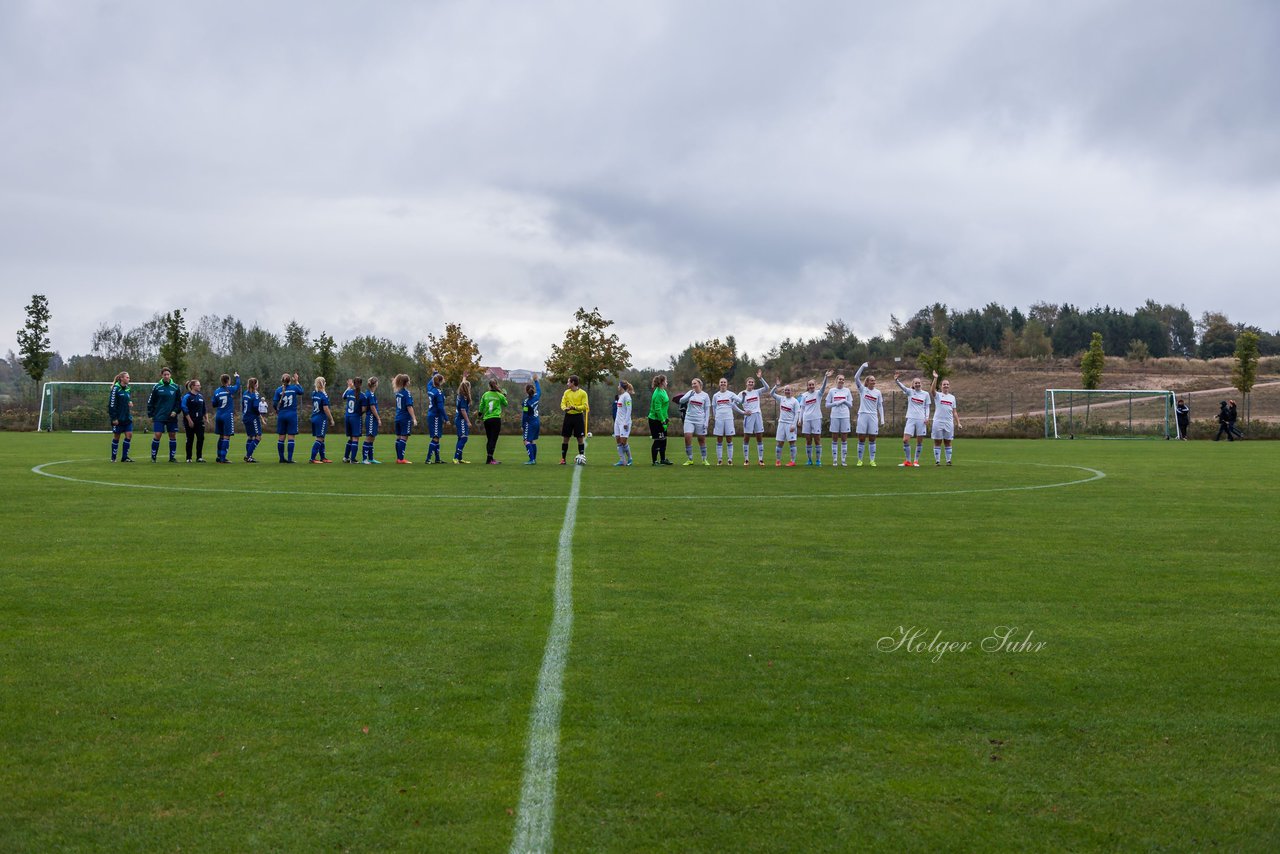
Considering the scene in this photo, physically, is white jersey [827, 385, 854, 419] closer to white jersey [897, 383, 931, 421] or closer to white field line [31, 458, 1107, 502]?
white jersey [897, 383, 931, 421]

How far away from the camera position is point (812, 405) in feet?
81.9

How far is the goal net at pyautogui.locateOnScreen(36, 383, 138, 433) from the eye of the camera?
48781 mm

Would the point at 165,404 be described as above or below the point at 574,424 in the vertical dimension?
above

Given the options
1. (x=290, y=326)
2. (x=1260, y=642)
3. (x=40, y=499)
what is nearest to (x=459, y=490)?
(x=40, y=499)

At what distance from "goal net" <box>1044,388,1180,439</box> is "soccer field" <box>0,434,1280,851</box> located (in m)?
41.9

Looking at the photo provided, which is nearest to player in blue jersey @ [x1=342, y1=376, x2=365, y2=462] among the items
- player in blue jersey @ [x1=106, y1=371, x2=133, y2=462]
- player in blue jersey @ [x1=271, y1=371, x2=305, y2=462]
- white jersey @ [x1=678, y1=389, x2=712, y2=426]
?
player in blue jersey @ [x1=271, y1=371, x2=305, y2=462]

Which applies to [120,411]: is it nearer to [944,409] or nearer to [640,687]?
[944,409]

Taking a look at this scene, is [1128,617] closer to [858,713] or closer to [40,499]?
[858,713]

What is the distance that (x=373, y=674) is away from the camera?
5699mm

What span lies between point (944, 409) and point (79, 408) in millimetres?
42962

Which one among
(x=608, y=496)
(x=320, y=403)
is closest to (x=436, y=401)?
(x=320, y=403)

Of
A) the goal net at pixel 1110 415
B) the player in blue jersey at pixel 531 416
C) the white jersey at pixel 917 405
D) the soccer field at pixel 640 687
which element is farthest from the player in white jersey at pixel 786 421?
the goal net at pixel 1110 415

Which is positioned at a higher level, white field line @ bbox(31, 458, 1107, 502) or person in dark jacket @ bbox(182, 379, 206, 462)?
person in dark jacket @ bbox(182, 379, 206, 462)

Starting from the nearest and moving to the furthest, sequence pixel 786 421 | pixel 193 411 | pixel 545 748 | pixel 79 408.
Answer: pixel 545 748
pixel 193 411
pixel 786 421
pixel 79 408
